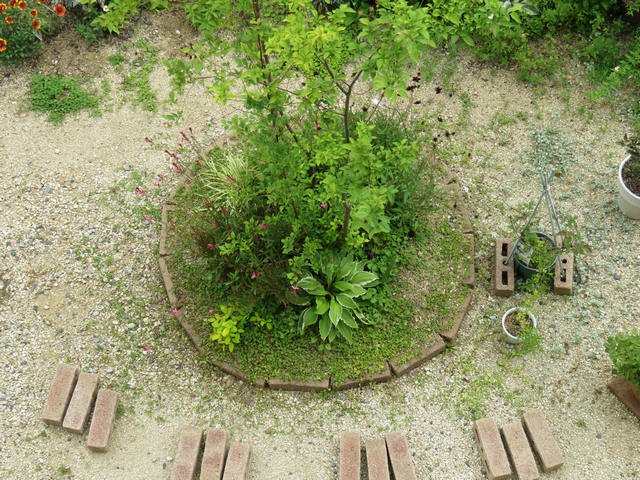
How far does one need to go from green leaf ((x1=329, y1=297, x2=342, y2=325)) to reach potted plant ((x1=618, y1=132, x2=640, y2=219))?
118 inches

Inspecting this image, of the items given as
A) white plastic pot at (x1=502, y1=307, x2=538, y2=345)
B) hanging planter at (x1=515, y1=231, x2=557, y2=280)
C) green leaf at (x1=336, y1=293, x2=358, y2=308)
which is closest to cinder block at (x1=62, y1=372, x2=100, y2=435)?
green leaf at (x1=336, y1=293, x2=358, y2=308)

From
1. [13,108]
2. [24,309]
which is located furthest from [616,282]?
[13,108]

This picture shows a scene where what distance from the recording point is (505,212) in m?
4.88

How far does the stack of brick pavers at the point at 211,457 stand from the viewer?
360 cm

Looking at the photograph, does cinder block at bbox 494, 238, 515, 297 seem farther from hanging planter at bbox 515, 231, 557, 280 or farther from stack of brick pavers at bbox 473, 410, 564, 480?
stack of brick pavers at bbox 473, 410, 564, 480

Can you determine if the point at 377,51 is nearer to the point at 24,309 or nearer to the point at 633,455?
the point at 633,455

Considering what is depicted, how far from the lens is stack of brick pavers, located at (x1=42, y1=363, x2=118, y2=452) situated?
3768 millimetres

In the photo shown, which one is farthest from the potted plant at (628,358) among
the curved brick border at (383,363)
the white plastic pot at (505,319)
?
the curved brick border at (383,363)

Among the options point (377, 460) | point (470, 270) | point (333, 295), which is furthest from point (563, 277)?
point (377, 460)

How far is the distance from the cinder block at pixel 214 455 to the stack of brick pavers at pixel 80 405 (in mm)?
821

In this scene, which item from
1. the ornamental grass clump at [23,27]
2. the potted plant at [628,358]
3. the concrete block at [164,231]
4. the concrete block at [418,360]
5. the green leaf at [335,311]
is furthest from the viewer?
the ornamental grass clump at [23,27]

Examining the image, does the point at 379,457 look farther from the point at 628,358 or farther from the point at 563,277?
the point at 563,277

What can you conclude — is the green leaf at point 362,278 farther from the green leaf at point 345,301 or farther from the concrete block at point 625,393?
the concrete block at point 625,393

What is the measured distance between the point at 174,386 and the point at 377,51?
10.3 feet
